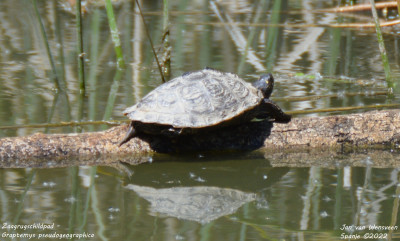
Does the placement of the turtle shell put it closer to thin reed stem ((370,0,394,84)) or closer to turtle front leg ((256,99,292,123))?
turtle front leg ((256,99,292,123))

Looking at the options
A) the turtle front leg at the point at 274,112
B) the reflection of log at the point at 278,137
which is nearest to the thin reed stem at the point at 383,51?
the reflection of log at the point at 278,137

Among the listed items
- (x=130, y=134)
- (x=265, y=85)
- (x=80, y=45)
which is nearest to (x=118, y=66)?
(x=80, y=45)

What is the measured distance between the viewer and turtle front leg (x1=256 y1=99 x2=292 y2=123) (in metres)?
4.81

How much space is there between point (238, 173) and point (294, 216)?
94 cm

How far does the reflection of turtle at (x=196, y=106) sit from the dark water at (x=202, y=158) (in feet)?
0.98

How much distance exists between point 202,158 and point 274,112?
656 mm

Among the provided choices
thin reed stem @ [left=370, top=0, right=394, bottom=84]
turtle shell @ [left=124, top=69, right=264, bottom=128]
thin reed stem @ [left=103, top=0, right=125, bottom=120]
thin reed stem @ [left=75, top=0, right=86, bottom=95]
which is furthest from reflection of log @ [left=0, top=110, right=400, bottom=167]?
thin reed stem @ [left=75, top=0, right=86, bottom=95]

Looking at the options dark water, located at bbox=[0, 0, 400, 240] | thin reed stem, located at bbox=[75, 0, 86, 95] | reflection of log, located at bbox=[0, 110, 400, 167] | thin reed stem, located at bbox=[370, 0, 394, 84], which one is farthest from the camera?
thin reed stem, located at bbox=[75, 0, 86, 95]

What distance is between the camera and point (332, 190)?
406 cm

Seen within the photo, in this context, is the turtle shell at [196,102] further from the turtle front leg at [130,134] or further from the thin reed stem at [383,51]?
the thin reed stem at [383,51]

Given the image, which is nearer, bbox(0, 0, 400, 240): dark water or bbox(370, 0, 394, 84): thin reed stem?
bbox(0, 0, 400, 240): dark water

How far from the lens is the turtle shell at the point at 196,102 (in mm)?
4492

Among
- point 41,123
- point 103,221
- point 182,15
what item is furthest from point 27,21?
point 103,221

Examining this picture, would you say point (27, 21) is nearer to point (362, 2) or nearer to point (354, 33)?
point (354, 33)
